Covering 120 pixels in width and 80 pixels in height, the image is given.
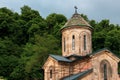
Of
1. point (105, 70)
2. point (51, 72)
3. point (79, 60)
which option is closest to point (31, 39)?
point (51, 72)

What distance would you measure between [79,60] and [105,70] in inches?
108

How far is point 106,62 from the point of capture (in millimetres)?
30359

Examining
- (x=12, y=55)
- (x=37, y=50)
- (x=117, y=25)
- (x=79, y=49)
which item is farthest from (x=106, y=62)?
(x=117, y=25)

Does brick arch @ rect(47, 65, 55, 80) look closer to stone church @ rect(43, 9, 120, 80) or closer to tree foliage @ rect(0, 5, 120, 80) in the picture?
stone church @ rect(43, 9, 120, 80)

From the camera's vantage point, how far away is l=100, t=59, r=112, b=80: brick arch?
1173 inches

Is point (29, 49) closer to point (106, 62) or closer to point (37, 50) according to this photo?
point (37, 50)

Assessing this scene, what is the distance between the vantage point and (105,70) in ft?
98.8

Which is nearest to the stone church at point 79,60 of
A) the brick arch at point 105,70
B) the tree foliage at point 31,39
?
the brick arch at point 105,70

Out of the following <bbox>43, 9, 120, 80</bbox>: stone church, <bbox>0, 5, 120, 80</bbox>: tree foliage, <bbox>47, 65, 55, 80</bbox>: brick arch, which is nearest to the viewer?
<bbox>43, 9, 120, 80</bbox>: stone church

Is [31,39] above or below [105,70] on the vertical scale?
above

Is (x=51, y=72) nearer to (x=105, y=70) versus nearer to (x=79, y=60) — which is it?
(x=79, y=60)

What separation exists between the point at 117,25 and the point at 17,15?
19.9 meters

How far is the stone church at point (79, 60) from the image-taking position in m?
29.7

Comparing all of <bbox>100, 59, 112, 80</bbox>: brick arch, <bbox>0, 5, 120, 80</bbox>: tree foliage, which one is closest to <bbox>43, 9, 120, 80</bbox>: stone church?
<bbox>100, 59, 112, 80</bbox>: brick arch
